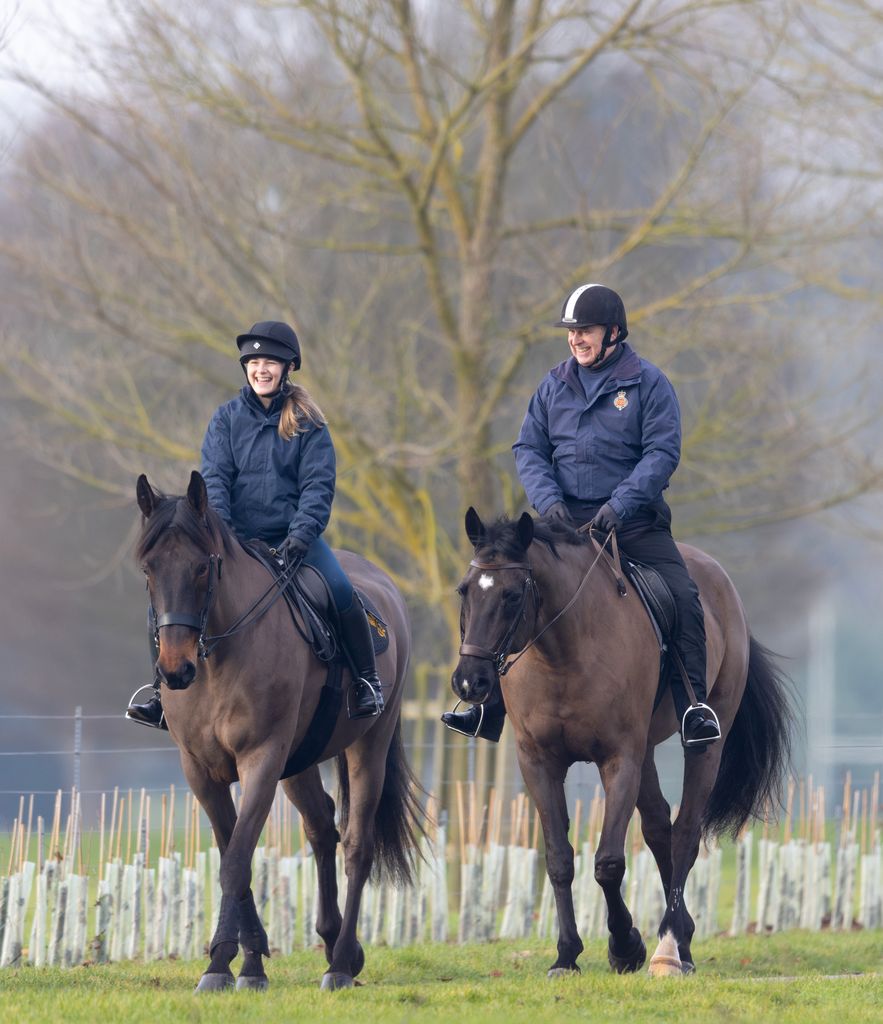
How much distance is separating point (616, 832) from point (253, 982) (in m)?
1.93

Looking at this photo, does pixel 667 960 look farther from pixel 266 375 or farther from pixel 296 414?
pixel 266 375

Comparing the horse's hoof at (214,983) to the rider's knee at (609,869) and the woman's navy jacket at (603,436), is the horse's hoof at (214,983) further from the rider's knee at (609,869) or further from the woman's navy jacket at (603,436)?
the woman's navy jacket at (603,436)

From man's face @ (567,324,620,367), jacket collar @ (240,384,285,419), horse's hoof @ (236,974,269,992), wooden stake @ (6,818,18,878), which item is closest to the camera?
horse's hoof @ (236,974,269,992)

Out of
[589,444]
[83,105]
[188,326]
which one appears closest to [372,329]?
[188,326]

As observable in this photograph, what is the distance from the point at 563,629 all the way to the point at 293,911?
4.73 m

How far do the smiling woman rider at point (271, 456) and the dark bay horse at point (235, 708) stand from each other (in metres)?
0.44

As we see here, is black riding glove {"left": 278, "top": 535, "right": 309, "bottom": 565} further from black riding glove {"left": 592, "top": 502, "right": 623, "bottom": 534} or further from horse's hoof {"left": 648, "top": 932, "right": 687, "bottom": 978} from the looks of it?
horse's hoof {"left": 648, "top": 932, "right": 687, "bottom": 978}

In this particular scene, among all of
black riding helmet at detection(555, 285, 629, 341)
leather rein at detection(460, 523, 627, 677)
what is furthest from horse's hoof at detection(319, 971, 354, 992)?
black riding helmet at detection(555, 285, 629, 341)

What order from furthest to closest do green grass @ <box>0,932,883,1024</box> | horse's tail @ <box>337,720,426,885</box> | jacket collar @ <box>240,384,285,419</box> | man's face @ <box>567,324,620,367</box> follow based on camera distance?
horse's tail @ <box>337,720,426,885</box> → man's face @ <box>567,324,620,367</box> → jacket collar @ <box>240,384,285,419</box> → green grass @ <box>0,932,883,1024</box>

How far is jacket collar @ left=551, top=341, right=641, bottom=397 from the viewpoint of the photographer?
826 cm

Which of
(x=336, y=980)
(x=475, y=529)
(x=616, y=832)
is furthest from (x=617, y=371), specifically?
(x=336, y=980)

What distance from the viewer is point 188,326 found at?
15031 millimetres

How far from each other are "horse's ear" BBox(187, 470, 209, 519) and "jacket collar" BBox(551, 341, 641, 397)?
224cm

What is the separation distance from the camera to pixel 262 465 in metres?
8.03
